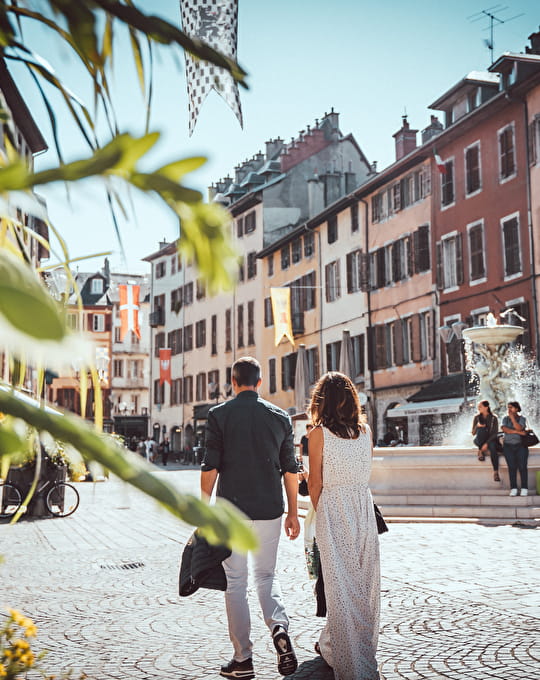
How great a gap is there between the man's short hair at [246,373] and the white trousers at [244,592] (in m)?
0.83

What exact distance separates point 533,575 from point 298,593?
2.19 metres

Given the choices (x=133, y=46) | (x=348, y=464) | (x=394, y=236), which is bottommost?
(x=348, y=464)

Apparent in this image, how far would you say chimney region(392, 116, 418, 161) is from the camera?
39938 mm

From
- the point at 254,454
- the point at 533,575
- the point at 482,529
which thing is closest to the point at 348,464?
the point at 254,454

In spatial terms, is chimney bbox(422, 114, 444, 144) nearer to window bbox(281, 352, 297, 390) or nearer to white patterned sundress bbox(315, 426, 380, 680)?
window bbox(281, 352, 297, 390)

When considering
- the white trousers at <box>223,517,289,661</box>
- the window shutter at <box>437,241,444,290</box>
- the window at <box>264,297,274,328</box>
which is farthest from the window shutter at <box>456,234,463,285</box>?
the white trousers at <box>223,517,289,661</box>

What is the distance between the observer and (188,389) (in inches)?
2382

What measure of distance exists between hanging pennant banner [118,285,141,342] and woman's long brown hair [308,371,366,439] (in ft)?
127

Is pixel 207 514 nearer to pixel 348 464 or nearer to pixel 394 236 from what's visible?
pixel 348 464

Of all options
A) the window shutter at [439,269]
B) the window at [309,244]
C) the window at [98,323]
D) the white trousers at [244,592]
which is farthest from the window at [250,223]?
the white trousers at [244,592]

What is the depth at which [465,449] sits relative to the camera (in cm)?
1579

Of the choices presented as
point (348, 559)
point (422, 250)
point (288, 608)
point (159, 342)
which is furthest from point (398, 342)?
point (159, 342)

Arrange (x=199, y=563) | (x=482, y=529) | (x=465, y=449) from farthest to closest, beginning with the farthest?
(x=465, y=449)
(x=482, y=529)
(x=199, y=563)

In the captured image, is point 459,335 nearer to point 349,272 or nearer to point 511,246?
point 511,246
